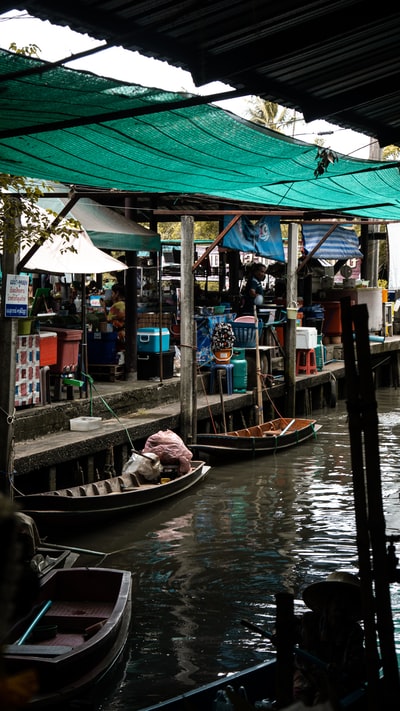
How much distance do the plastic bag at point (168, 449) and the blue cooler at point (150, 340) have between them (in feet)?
11.4

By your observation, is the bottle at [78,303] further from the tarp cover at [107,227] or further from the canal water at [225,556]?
the canal water at [225,556]

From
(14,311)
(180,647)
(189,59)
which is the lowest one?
(180,647)

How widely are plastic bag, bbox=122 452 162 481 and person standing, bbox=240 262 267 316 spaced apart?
7881 millimetres

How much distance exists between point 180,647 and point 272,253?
1257 cm

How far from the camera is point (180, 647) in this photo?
774 cm

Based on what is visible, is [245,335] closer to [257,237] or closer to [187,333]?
[257,237]

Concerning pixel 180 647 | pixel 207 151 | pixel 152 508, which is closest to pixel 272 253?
pixel 152 508

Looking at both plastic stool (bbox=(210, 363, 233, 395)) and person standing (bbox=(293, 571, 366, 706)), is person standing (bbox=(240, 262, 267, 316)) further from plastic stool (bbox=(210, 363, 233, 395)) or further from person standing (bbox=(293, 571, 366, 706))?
person standing (bbox=(293, 571, 366, 706))

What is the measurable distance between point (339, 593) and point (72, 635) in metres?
3.00

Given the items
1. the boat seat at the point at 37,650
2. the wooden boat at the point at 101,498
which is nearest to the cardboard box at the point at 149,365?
the wooden boat at the point at 101,498

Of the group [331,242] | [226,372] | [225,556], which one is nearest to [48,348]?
[225,556]

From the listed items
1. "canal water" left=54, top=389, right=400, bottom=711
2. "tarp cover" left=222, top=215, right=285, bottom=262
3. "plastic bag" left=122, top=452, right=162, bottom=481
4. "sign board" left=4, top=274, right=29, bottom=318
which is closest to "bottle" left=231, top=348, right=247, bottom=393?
"canal water" left=54, top=389, right=400, bottom=711

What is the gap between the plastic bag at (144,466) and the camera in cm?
1257

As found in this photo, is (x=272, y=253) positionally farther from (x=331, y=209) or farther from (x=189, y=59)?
(x=189, y=59)
